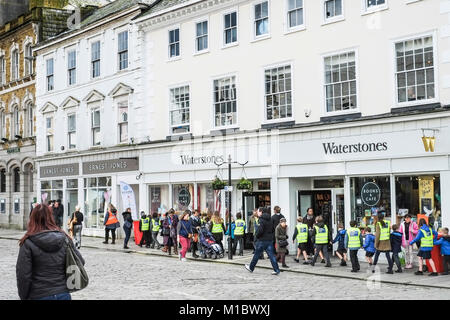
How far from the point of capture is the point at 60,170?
111 ft

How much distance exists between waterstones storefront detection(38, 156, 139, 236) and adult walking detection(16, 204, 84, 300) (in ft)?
71.5

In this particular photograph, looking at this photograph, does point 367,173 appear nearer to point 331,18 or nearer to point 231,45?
point 331,18

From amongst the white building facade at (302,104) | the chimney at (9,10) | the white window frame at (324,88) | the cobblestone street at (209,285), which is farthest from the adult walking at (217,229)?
the chimney at (9,10)

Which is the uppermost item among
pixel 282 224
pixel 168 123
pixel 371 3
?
pixel 371 3

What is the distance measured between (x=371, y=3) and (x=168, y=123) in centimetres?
1059

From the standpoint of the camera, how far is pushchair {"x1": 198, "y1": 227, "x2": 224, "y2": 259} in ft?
68.3

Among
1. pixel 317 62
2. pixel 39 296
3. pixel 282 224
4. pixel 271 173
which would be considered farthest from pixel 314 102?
pixel 39 296

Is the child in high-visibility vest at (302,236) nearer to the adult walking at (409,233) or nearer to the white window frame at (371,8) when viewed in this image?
the adult walking at (409,233)

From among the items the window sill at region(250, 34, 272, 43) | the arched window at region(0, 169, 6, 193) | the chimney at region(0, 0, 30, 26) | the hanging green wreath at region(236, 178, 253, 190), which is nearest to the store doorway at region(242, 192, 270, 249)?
the hanging green wreath at region(236, 178, 253, 190)

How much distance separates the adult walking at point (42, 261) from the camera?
644 centimetres

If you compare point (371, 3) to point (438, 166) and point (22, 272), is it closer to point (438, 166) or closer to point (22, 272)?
point (438, 166)

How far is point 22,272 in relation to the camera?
6.42 meters

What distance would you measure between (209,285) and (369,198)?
24.0 feet

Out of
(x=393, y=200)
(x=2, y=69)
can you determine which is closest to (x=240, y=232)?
(x=393, y=200)
